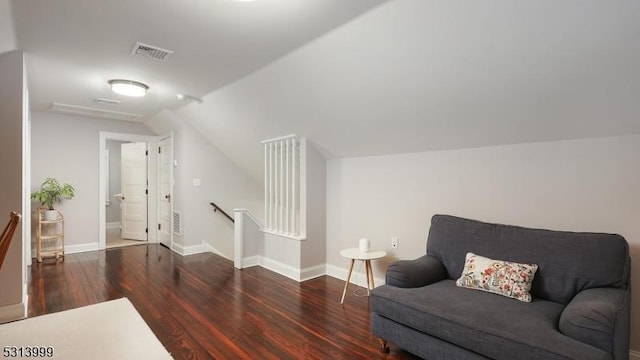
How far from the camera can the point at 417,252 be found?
3.34 m

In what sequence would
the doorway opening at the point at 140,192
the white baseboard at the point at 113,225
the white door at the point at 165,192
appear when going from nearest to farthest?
the white door at the point at 165,192, the doorway opening at the point at 140,192, the white baseboard at the point at 113,225

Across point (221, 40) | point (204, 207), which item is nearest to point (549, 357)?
point (221, 40)

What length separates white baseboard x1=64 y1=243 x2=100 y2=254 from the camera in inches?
212

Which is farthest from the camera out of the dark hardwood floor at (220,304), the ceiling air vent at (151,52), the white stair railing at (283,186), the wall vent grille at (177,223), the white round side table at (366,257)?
the wall vent grille at (177,223)

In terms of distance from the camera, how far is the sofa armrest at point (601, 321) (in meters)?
1.58

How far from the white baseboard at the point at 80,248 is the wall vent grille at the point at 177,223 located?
1327 mm

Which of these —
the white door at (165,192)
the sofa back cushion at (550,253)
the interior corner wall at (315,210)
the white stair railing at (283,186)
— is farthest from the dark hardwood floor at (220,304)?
the white door at (165,192)

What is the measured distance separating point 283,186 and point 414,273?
242cm

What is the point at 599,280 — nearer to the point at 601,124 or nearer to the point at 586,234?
the point at 586,234

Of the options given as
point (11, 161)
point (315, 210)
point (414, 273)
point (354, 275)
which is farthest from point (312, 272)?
point (11, 161)

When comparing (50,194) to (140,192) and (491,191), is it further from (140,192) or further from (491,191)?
(491,191)

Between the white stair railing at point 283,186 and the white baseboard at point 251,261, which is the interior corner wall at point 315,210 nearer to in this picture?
the white stair railing at point 283,186

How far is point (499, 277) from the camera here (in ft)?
7.39

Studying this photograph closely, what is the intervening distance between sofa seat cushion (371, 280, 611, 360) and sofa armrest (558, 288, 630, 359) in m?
0.05
